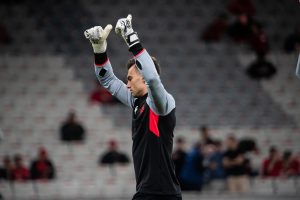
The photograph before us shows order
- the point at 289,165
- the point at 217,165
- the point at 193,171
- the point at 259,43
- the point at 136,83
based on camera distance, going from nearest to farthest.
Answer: the point at 136,83 → the point at 193,171 → the point at 217,165 → the point at 289,165 → the point at 259,43

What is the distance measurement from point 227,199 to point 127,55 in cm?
558

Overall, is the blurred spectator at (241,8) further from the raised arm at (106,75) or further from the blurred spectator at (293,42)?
the raised arm at (106,75)

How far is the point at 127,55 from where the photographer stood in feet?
60.7

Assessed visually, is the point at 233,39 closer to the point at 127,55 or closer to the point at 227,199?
the point at 127,55

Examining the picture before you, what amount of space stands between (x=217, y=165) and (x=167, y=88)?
12.0 feet

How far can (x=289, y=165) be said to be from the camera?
1531 cm

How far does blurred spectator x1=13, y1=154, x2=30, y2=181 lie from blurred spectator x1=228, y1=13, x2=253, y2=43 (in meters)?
5.59

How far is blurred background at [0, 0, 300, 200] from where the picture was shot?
49.2 ft

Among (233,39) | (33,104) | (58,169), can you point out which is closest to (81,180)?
(58,169)

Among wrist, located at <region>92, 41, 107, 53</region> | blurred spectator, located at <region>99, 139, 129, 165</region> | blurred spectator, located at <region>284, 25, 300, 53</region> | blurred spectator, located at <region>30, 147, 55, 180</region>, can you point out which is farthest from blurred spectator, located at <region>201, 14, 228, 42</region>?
wrist, located at <region>92, 41, 107, 53</region>

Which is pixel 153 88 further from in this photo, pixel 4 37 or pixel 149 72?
pixel 4 37

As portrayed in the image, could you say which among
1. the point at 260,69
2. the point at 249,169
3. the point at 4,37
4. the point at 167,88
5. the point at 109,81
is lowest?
the point at 249,169

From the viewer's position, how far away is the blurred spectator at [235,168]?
1454 centimetres

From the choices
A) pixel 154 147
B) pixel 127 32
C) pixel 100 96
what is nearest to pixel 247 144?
pixel 100 96
